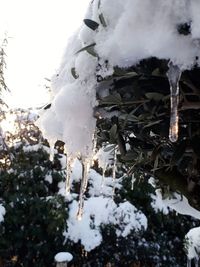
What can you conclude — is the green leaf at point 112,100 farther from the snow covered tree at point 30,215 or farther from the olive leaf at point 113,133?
the snow covered tree at point 30,215

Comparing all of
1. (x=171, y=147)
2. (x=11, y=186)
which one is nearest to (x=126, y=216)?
(x=11, y=186)

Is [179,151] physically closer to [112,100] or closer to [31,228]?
[112,100]

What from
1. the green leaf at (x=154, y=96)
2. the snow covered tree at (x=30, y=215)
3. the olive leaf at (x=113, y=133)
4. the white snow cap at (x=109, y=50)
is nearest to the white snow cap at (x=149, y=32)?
the white snow cap at (x=109, y=50)

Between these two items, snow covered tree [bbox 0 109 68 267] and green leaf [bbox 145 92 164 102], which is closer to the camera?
green leaf [bbox 145 92 164 102]

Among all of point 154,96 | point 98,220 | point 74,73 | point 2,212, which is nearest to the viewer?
point 154,96

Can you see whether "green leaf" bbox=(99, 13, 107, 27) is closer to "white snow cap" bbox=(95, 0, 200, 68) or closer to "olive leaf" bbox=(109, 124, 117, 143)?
"white snow cap" bbox=(95, 0, 200, 68)

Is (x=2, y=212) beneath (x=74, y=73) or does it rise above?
above

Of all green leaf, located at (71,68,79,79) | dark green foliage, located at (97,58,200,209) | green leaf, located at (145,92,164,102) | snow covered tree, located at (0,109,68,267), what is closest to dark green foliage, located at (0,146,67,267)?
snow covered tree, located at (0,109,68,267)

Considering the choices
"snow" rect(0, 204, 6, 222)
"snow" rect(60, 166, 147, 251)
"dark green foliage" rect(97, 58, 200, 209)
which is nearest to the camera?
"dark green foliage" rect(97, 58, 200, 209)

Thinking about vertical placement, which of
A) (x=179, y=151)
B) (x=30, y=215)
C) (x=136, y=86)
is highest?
(x=30, y=215)

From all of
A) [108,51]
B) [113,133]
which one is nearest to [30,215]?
[113,133]

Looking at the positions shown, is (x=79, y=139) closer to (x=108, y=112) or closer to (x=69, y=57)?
(x=108, y=112)

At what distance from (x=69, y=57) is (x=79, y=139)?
11.7 inches

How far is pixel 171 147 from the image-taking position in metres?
1.42
